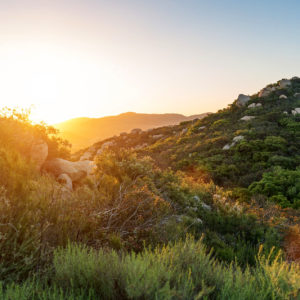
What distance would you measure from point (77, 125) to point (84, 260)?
147 m

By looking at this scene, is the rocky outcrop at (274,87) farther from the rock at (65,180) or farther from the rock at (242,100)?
the rock at (65,180)

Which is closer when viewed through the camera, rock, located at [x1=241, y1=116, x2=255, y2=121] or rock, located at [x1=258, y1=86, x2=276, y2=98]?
rock, located at [x1=241, y1=116, x2=255, y2=121]

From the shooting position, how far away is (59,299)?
225cm

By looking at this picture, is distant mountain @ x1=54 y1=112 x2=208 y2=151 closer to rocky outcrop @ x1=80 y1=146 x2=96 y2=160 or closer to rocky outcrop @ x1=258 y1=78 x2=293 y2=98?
rocky outcrop @ x1=258 y1=78 x2=293 y2=98

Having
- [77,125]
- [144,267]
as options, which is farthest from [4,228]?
[77,125]

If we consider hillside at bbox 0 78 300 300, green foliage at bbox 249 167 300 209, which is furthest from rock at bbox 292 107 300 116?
green foliage at bbox 249 167 300 209

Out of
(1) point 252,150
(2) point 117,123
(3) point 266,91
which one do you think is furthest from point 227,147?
(2) point 117,123

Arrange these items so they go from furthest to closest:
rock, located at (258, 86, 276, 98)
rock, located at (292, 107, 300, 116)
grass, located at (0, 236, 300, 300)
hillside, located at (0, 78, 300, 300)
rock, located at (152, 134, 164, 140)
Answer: rock, located at (152, 134, 164, 140) < rock, located at (258, 86, 276, 98) < rock, located at (292, 107, 300, 116) < hillside, located at (0, 78, 300, 300) < grass, located at (0, 236, 300, 300)

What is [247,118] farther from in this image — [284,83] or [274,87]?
[284,83]

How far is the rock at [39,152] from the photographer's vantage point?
818 cm

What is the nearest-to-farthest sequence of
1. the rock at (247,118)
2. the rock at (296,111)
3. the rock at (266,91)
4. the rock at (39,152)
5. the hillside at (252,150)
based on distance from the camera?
the rock at (39,152) < the hillside at (252,150) < the rock at (296,111) < the rock at (247,118) < the rock at (266,91)

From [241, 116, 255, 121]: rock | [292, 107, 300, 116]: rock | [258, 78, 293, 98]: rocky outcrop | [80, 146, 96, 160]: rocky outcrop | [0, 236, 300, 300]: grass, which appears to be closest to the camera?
[0, 236, 300, 300]: grass

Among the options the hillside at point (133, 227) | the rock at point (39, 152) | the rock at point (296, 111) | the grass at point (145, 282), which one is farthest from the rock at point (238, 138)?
the grass at point (145, 282)

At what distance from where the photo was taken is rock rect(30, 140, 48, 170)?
818cm
